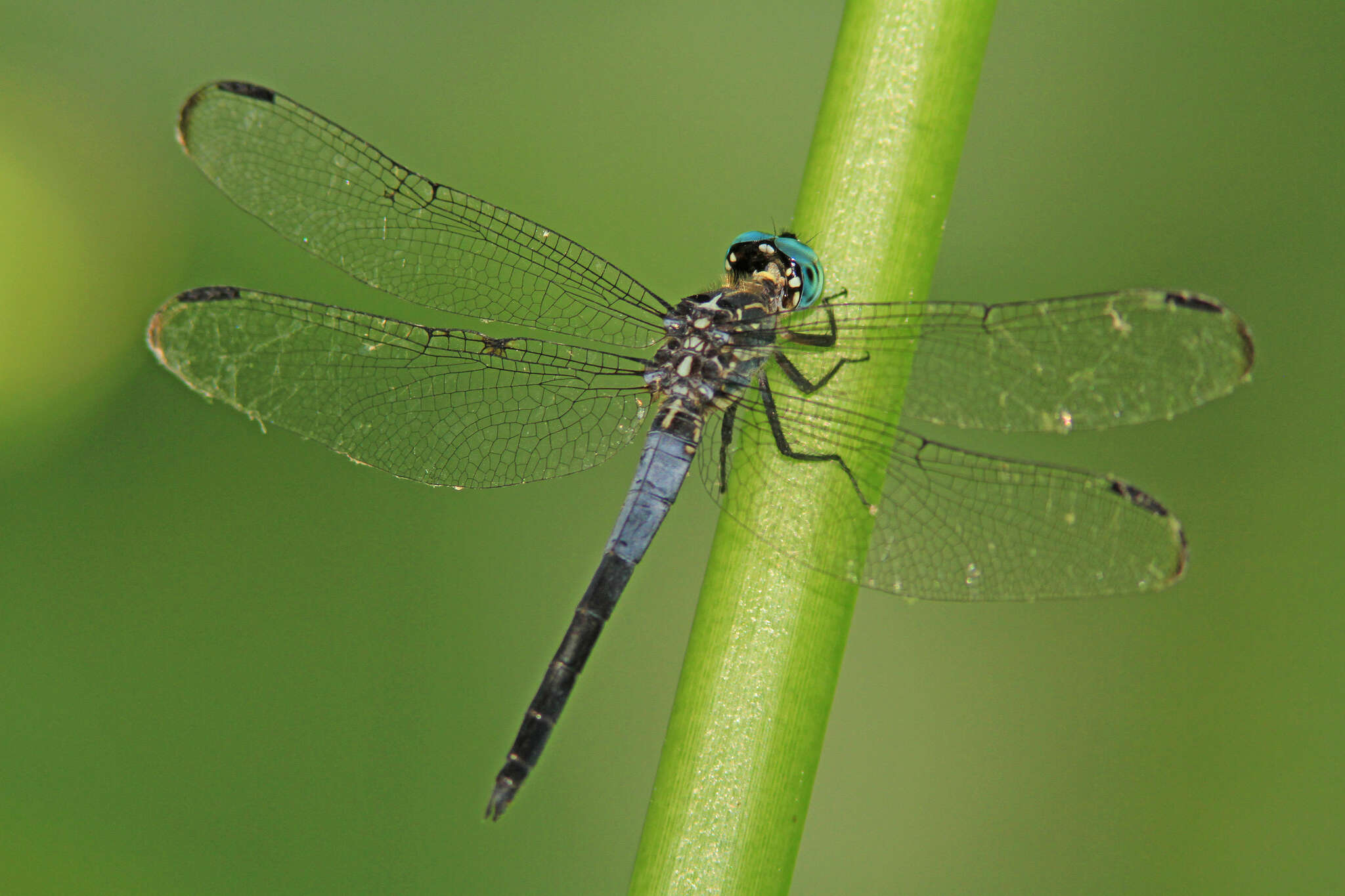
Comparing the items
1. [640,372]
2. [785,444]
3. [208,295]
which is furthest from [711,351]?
[208,295]

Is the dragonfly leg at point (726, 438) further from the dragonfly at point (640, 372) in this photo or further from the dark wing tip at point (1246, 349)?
the dark wing tip at point (1246, 349)

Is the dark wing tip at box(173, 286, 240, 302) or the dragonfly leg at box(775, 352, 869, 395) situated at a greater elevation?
the dragonfly leg at box(775, 352, 869, 395)

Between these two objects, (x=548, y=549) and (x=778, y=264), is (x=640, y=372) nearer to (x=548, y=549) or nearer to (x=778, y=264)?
(x=778, y=264)

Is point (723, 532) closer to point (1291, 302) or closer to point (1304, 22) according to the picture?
point (1291, 302)

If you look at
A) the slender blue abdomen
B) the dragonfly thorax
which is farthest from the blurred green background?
the dragonfly thorax

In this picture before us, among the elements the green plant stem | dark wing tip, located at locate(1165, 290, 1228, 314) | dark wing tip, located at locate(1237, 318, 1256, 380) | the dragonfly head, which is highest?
the dragonfly head

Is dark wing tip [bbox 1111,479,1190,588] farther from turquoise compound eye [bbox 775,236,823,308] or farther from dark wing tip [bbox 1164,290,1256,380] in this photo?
turquoise compound eye [bbox 775,236,823,308]

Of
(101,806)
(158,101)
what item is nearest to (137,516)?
(101,806)
